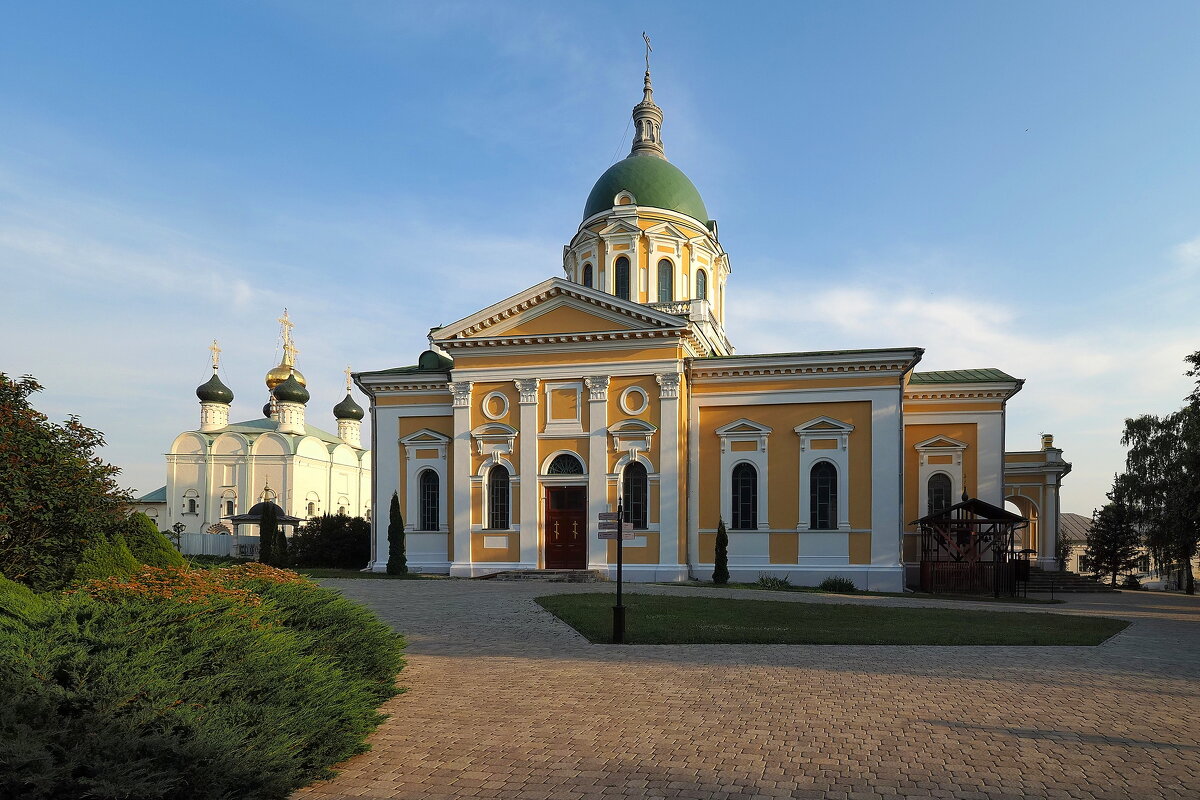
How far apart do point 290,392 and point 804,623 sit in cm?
5503

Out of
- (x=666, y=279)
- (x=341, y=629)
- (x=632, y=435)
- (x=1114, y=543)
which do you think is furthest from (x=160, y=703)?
(x=1114, y=543)

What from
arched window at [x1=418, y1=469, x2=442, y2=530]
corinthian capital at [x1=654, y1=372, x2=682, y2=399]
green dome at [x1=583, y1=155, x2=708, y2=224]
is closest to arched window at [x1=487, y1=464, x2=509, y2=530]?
arched window at [x1=418, y1=469, x2=442, y2=530]

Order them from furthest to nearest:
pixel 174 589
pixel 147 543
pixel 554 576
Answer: pixel 554 576, pixel 147 543, pixel 174 589

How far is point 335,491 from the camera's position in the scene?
6675cm

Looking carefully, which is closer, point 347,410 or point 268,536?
point 268,536

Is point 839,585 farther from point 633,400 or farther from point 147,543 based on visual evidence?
point 147,543

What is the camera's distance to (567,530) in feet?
97.5

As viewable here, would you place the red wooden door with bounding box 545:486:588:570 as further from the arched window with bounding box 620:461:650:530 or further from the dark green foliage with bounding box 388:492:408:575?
the dark green foliage with bounding box 388:492:408:575

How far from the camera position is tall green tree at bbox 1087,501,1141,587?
44375 millimetres

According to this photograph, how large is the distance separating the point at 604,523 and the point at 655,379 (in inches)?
525

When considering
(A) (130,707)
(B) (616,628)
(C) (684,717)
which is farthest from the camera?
(B) (616,628)

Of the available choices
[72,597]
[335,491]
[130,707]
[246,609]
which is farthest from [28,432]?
[335,491]

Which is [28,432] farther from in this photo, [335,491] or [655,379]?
[335,491]

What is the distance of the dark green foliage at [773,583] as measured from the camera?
26.6 metres
